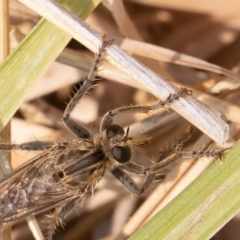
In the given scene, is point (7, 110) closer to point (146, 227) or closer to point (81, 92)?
point (81, 92)

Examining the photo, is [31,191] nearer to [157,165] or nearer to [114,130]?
[114,130]

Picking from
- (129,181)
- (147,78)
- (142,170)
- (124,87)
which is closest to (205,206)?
(147,78)

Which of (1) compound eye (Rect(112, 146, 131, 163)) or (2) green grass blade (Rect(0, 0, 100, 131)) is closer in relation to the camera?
(2) green grass blade (Rect(0, 0, 100, 131))

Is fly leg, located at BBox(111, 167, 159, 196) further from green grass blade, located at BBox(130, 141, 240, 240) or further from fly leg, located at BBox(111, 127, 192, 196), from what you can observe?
green grass blade, located at BBox(130, 141, 240, 240)

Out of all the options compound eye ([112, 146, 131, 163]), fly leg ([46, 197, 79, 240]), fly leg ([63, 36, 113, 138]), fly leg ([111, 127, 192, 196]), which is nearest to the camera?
fly leg ([63, 36, 113, 138])

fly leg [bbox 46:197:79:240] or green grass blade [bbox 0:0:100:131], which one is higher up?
green grass blade [bbox 0:0:100:131]

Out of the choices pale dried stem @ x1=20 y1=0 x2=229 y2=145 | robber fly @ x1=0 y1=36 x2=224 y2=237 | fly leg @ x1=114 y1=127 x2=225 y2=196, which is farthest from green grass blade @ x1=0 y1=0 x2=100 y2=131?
fly leg @ x1=114 y1=127 x2=225 y2=196

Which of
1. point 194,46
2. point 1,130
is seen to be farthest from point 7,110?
point 194,46
